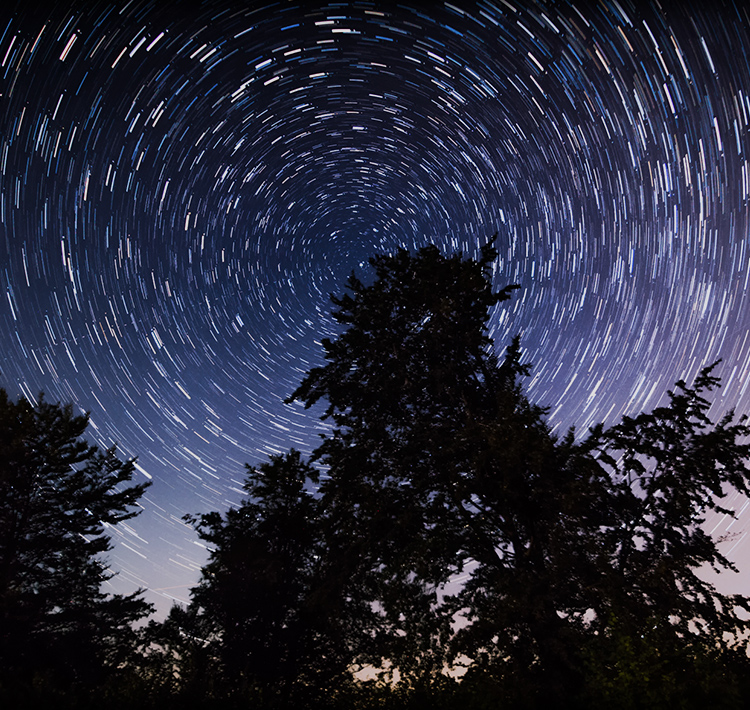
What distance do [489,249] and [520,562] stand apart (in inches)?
364

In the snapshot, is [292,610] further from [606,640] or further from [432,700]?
[606,640]

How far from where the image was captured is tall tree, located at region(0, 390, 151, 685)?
1441 cm

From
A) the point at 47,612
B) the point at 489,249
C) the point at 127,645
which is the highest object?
the point at 489,249

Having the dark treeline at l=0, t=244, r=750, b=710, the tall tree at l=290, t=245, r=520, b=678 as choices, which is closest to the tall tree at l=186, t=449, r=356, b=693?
the dark treeline at l=0, t=244, r=750, b=710

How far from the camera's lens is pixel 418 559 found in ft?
31.6

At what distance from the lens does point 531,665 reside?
870 cm

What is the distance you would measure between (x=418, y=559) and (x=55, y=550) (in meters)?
15.7

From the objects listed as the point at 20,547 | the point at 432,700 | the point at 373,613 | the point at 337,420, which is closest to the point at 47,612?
the point at 20,547

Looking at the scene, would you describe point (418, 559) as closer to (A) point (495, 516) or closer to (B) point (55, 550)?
(A) point (495, 516)

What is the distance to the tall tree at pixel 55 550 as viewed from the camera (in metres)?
14.4

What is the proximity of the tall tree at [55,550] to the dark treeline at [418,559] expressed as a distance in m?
0.07

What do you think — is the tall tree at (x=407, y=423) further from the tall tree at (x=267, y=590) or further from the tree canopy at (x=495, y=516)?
the tall tree at (x=267, y=590)

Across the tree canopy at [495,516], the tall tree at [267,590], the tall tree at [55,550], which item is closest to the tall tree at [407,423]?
the tree canopy at [495,516]

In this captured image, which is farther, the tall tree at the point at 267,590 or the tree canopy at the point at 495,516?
the tall tree at the point at 267,590
